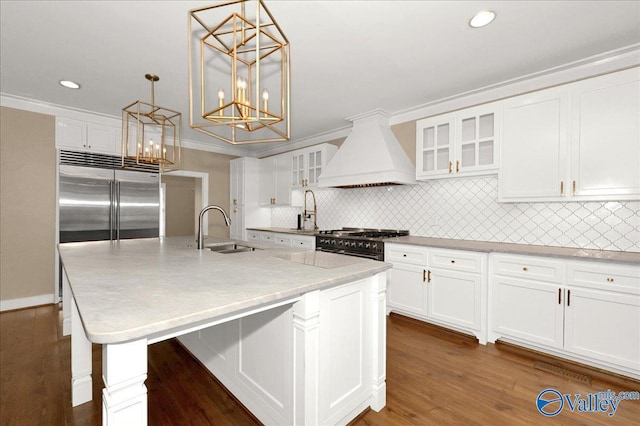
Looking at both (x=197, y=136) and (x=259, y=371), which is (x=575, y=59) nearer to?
(x=259, y=371)

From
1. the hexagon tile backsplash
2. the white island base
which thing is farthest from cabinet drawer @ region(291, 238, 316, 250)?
the white island base

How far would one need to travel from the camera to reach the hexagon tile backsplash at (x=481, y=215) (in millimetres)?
2516

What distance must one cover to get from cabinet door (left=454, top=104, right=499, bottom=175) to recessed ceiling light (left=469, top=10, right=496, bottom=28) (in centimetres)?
102

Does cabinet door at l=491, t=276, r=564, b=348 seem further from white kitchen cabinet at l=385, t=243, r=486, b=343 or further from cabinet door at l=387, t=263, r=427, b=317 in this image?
cabinet door at l=387, t=263, r=427, b=317

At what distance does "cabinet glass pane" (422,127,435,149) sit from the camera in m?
3.36

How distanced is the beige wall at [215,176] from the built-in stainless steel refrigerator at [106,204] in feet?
3.10

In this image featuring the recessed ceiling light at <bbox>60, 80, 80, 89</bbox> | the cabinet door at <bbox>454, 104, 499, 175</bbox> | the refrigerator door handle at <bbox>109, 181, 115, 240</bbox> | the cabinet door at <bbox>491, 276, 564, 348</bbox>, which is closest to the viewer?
the cabinet door at <bbox>491, 276, 564, 348</bbox>

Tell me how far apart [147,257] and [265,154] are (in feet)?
14.0

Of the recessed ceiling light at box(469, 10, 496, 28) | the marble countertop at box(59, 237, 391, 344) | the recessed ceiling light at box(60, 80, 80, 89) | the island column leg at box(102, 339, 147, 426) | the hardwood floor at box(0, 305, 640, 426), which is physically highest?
the recessed ceiling light at box(469, 10, 496, 28)

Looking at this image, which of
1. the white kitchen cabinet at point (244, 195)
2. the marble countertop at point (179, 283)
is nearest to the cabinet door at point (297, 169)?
the white kitchen cabinet at point (244, 195)

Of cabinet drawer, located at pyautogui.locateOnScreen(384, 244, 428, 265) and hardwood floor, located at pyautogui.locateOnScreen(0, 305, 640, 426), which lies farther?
cabinet drawer, located at pyautogui.locateOnScreen(384, 244, 428, 265)

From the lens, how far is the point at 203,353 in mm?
2164

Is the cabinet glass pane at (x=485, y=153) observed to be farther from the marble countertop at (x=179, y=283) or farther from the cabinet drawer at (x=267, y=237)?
the cabinet drawer at (x=267, y=237)

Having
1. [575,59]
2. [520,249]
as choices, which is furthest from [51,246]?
[575,59]
